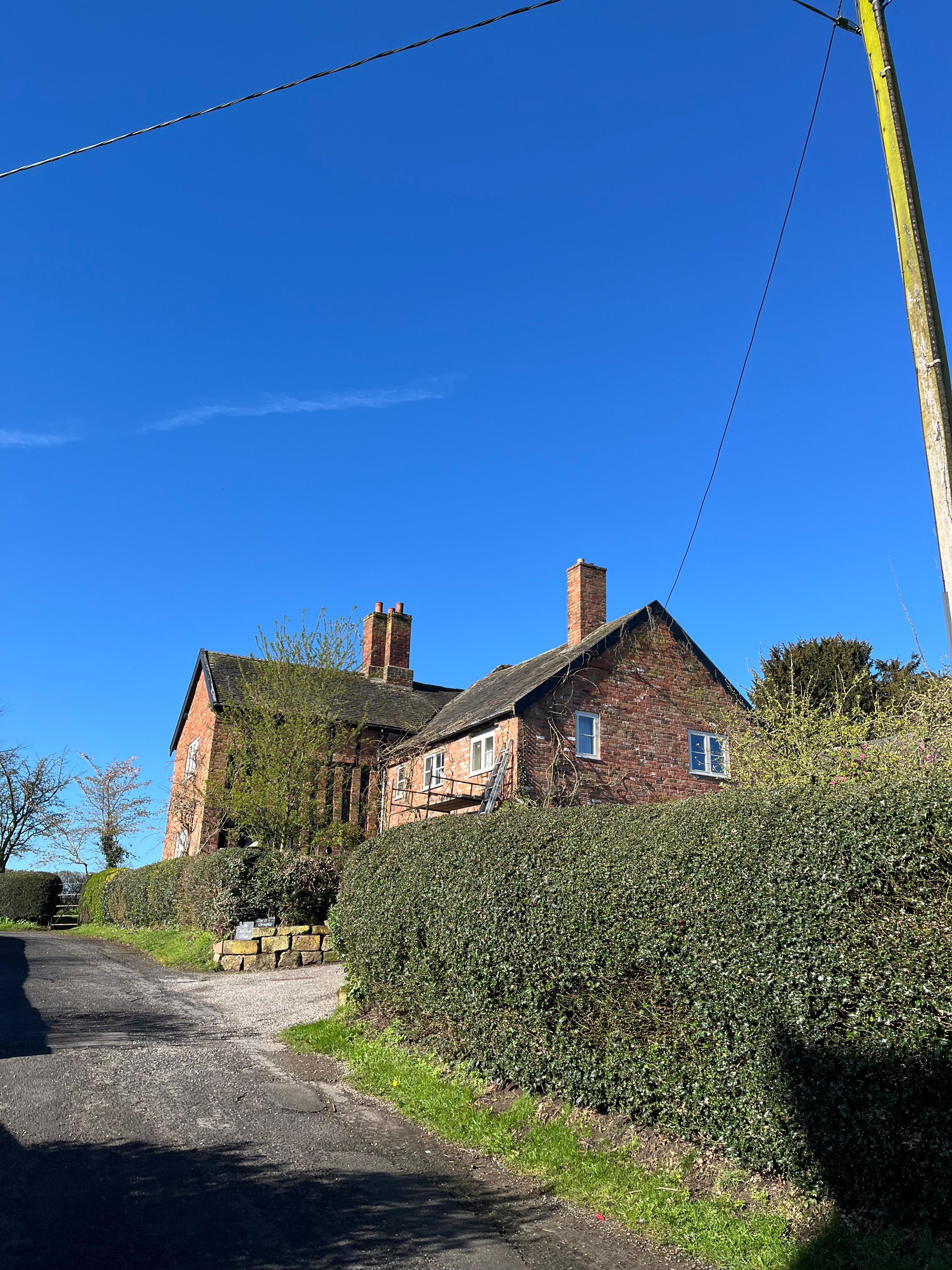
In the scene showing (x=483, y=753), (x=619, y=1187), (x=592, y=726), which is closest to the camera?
(x=619, y=1187)

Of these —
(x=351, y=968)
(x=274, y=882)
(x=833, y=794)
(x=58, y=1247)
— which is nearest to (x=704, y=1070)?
(x=833, y=794)

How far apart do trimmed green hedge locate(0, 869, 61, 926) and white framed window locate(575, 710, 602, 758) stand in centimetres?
2477

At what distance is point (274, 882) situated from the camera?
1906cm

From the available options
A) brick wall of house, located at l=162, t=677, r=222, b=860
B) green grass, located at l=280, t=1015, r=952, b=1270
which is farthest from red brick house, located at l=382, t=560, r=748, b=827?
green grass, located at l=280, t=1015, r=952, b=1270

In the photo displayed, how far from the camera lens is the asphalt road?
5242mm

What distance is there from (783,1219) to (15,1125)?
234 inches

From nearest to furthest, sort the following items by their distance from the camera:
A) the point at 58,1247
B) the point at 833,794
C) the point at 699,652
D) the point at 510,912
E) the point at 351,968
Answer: the point at 58,1247, the point at 833,794, the point at 510,912, the point at 351,968, the point at 699,652

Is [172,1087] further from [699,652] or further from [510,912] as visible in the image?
[699,652]

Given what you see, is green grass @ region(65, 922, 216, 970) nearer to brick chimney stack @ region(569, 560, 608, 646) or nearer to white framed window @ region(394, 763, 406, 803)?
white framed window @ region(394, 763, 406, 803)

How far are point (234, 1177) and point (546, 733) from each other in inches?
707

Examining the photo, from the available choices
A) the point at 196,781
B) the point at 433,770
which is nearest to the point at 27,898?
the point at 196,781

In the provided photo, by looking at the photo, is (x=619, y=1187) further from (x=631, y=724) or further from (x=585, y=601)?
(x=585, y=601)

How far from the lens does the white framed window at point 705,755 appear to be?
1021 inches

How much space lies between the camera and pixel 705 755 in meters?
26.2
